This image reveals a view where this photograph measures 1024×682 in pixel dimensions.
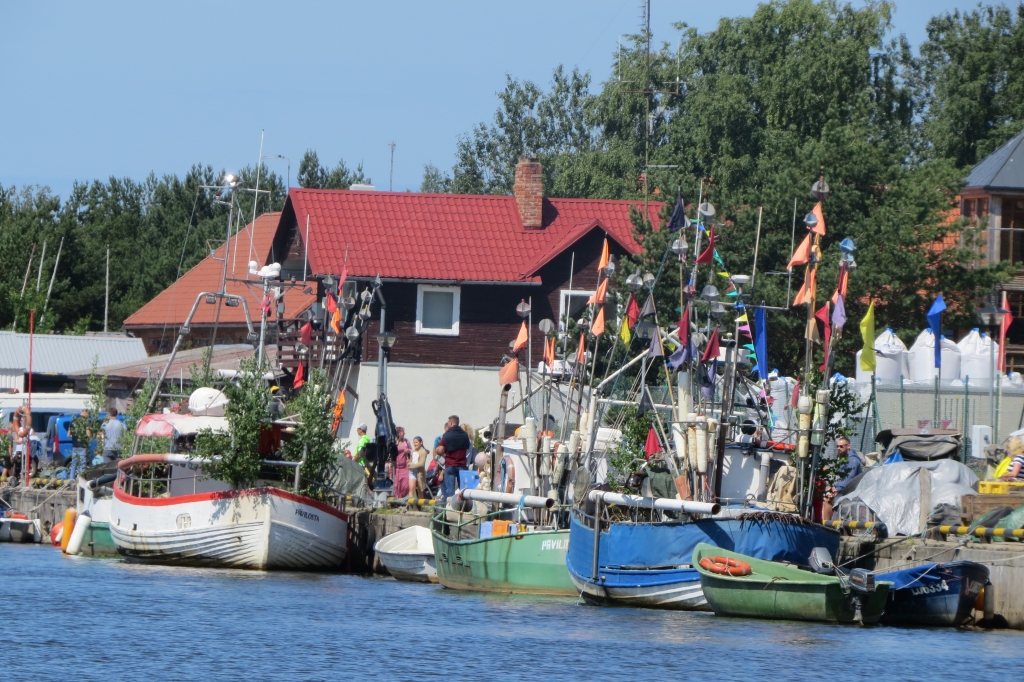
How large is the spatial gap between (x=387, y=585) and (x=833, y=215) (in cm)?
1981

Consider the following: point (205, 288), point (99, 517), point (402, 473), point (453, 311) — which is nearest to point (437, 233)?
point (453, 311)

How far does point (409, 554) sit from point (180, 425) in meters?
4.75

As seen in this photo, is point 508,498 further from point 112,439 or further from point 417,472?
point 112,439

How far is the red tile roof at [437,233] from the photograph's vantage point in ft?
139

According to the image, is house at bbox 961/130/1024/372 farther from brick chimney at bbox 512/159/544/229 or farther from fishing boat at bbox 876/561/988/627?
fishing boat at bbox 876/561/988/627

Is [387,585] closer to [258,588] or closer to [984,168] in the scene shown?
[258,588]

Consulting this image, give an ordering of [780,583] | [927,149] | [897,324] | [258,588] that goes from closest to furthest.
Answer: [780,583] < [258,588] < [897,324] < [927,149]

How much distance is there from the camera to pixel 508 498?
77.4 feet

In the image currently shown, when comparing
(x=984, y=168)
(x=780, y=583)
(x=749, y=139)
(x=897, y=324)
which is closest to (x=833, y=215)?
(x=897, y=324)

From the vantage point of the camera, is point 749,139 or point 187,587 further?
point 749,139

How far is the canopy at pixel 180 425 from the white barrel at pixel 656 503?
28.6ft

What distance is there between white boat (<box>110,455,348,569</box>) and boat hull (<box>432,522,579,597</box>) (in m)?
4.06

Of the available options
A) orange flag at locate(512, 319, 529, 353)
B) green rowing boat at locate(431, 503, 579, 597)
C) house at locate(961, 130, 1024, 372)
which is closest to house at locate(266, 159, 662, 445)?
house at locate(961, 130, 1024, 372)

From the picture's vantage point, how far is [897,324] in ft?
137
